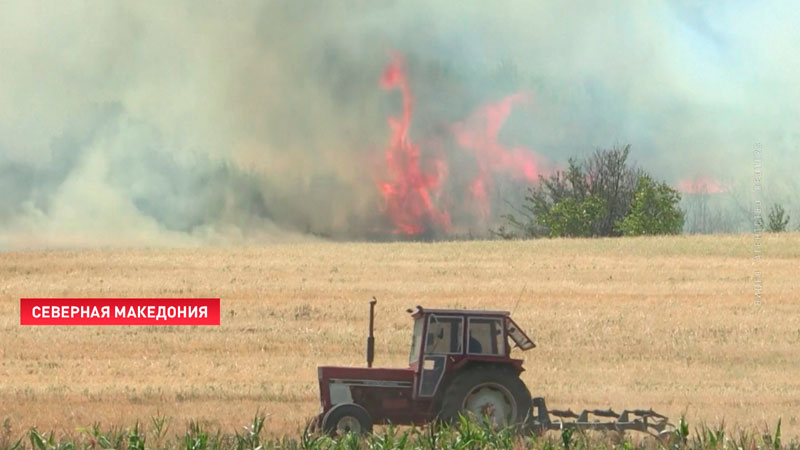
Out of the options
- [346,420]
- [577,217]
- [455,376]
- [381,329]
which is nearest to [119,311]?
[381,329]

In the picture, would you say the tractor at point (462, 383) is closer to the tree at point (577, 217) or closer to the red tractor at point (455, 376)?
the red tractor at point (455, 376)

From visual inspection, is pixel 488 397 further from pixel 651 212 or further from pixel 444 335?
pixel 651 212

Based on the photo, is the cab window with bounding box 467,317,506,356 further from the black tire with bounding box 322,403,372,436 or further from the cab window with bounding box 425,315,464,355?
the black tire with bounding box 322,403,372,436

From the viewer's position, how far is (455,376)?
1630 centimetres

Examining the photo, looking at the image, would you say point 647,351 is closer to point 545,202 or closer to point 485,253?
point 485,253

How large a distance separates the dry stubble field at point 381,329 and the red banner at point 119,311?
0.61 metres

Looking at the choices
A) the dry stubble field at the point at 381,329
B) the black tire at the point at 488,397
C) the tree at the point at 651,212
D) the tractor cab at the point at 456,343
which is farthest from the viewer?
the tree at the point at 651,212

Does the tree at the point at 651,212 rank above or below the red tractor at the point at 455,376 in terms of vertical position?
above

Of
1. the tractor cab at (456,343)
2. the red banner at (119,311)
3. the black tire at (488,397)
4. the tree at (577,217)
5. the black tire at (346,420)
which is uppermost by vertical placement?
the tree at (577,217)

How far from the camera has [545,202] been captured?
101 metres

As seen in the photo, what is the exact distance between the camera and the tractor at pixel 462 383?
53.0ft

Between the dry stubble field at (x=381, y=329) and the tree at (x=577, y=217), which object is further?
the tree at (x=577, y=217)

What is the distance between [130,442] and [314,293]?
25789 mm

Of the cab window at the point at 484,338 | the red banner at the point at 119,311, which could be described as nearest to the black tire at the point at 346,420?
the cab window at the point at 484,338
